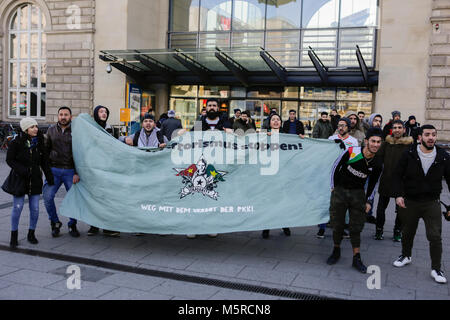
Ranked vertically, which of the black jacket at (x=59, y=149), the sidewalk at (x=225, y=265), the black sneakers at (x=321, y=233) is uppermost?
the black jacket at (x=59, y=149)

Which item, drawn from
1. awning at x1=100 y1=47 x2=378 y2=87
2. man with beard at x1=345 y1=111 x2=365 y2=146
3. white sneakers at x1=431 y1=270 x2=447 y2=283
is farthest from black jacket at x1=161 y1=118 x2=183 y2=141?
white sneakers at x1=431 y1=270 x2=447 y2=283

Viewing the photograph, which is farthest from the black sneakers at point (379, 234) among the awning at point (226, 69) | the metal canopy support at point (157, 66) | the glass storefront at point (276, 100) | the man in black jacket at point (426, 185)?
the metal canopy support at point (157, 66)

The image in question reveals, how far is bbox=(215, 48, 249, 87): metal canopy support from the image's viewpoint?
53.1ft

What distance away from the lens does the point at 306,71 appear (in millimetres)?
17188

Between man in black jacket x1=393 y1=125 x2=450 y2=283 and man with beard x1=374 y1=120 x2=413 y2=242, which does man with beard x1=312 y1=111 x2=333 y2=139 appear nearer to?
man with beard x1=374 y1=120 x2=413 y2=242

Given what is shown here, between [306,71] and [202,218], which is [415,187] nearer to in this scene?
[202,218]

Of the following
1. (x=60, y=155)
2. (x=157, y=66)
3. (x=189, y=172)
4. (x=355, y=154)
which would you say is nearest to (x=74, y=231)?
(x=60, y=155)

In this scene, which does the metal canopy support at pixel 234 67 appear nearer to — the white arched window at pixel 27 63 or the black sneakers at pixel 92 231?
the black sneakers at pixel 92 231

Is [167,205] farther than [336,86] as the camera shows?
No

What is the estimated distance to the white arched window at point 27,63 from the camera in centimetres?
2188

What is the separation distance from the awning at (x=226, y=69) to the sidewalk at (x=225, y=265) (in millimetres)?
9687

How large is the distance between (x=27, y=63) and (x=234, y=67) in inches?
456
